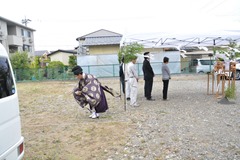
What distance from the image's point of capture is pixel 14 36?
1143 inches

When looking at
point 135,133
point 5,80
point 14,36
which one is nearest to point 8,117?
point 5,80

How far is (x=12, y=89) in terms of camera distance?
2670 millimetres

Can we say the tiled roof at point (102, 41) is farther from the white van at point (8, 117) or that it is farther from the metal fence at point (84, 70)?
the white van at point (8, 117)

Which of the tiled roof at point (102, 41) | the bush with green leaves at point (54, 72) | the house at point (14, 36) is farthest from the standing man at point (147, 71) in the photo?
the house at point (14, 36)

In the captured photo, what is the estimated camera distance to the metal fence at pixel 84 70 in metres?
18.7

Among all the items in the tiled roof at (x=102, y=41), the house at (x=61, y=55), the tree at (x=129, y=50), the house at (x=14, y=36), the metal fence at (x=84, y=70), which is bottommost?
the metal fence at (x=84, y=70)

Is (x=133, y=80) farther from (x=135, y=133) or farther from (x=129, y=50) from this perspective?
(x=135, y=133)

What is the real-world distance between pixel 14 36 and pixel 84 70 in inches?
605

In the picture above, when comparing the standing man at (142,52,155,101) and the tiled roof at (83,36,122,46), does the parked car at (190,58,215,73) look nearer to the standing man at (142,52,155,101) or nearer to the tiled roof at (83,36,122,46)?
the tiled roof at (83,36,122,46)

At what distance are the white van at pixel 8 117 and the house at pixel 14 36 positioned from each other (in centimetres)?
2764

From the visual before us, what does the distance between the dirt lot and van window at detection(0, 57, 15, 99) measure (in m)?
1.46

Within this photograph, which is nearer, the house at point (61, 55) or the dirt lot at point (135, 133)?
the dirt lot at point (135, 133)

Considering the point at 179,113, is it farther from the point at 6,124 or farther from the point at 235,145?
the point at 6,124

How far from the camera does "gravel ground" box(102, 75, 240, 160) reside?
3.49 metres
